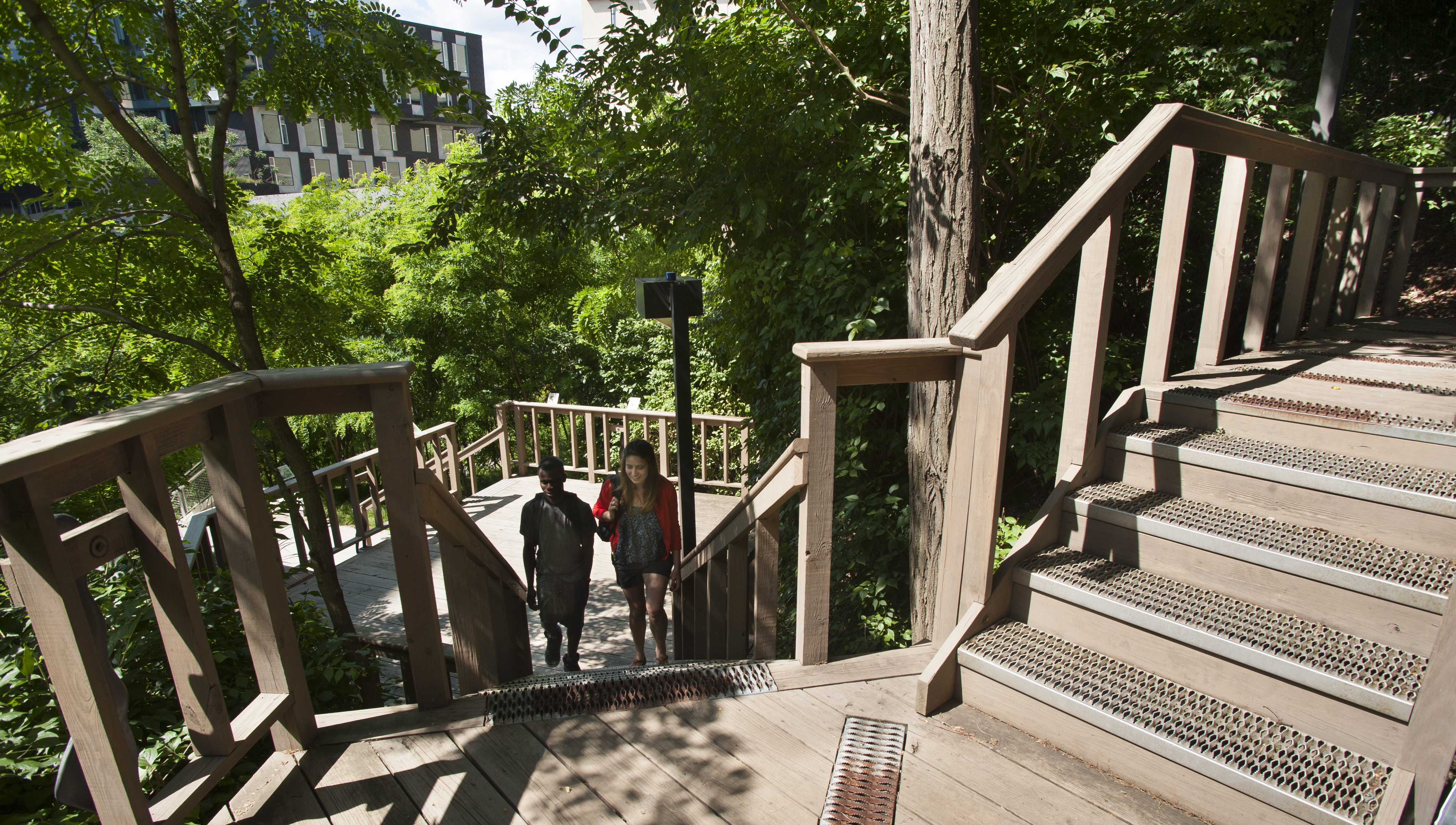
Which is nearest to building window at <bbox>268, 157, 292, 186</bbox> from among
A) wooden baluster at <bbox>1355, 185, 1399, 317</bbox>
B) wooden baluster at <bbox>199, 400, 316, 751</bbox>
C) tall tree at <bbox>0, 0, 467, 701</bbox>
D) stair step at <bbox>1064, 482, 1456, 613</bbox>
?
tall tree at <bbox>0, 0, 467, 701</bbox>

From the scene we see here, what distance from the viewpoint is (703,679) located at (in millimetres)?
2301

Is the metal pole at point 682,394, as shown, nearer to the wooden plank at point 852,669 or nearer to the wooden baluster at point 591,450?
the wooden plank at point 852,669

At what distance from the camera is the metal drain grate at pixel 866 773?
5.65 ft

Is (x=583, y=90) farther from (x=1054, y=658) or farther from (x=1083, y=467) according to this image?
(x=1054, y=658)

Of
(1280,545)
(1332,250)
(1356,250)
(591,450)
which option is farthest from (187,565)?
(591,450)

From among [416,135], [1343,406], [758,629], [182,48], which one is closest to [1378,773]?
[1343,406]

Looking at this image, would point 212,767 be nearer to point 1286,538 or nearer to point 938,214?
point 1286,538

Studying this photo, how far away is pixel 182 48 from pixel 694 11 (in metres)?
2.80

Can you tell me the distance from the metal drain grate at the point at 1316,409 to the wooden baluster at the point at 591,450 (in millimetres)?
5907

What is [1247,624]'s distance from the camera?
1870mm

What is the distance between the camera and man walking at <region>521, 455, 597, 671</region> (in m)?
4.04

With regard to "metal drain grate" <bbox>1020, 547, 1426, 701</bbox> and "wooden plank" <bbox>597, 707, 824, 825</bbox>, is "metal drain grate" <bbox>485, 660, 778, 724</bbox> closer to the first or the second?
"wooden plank" <bbox>597, 707, 824, 825</bbox>

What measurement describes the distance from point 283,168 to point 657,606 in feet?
111

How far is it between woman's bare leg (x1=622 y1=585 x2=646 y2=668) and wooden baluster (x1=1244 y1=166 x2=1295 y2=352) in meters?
3.24
